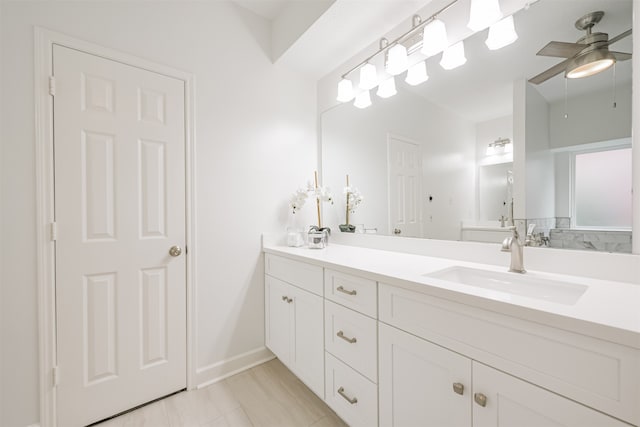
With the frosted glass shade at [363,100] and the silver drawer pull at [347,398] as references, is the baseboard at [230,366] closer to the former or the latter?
the silver drawer pull at [347,398]

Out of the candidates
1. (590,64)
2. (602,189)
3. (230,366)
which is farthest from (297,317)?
(590,64)

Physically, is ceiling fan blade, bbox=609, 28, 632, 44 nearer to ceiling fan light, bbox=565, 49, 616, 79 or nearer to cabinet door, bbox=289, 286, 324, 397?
ceiling fan light, bbox=565, 49, 616, 79

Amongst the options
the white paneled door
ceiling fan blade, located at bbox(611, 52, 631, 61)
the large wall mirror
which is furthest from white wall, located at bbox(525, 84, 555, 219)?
the white paneled door

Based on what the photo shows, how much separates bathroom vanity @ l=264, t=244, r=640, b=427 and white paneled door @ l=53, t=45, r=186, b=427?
2.71 ft

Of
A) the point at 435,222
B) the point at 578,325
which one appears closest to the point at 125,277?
the point at 435,222

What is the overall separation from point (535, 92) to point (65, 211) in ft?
7.58

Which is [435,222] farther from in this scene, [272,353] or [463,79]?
[272,353]

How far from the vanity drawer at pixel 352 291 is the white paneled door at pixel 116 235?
0.97 m

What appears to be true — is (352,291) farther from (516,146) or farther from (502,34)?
(502,34)

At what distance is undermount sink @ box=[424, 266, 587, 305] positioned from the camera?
3.13 ft

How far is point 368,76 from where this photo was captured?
184 cm

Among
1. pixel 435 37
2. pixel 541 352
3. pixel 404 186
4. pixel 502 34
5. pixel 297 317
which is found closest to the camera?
pixel 541 352

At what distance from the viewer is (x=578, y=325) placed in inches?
24.6

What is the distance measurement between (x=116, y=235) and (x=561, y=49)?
2295 millimetres
